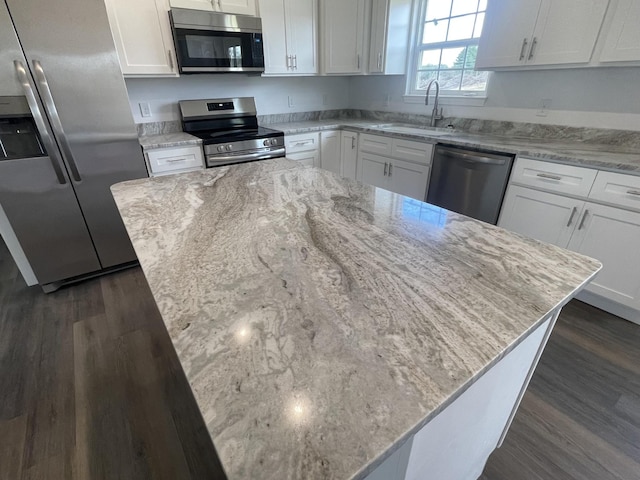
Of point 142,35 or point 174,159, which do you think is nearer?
point 142,35

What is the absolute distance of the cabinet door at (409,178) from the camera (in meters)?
2.78

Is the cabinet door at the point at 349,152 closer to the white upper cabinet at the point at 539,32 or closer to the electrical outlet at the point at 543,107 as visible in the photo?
the white upper cabinet at the point at 539,32

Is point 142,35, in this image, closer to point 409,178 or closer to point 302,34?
point 302,34

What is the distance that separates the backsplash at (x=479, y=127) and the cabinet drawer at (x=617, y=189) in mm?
628

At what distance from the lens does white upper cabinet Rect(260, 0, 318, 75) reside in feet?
9.32

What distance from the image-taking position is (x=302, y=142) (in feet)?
10.6

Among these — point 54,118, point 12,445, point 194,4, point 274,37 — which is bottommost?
point 12,445

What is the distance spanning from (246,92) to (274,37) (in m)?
0.62

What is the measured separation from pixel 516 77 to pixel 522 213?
121cm

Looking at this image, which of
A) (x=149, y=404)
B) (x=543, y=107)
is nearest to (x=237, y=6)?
(x=543, y=107)

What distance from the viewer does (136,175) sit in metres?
2.35

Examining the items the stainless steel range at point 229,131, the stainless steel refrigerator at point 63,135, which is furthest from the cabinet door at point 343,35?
the stainless steel refrigerator at point 63,135

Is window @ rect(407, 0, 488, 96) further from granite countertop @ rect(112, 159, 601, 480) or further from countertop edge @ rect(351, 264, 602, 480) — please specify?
countertop edge @ rect(351, 264, 602, 480)

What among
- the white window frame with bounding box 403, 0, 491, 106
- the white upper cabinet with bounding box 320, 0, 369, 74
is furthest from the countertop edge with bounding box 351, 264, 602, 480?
the white upper cabinet with bounding box 320, 0, 369, 74
